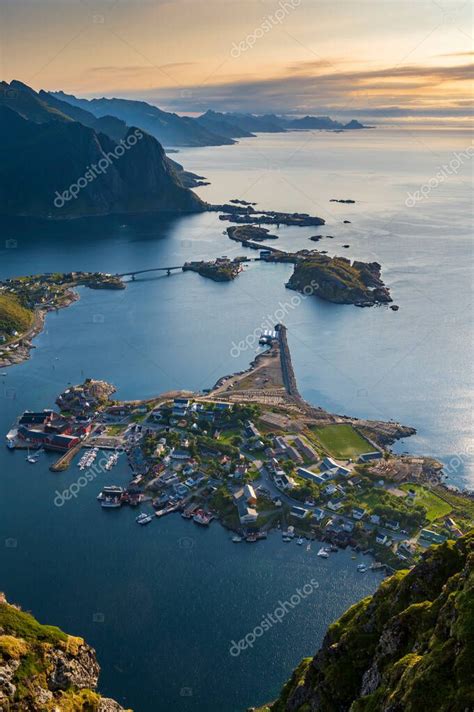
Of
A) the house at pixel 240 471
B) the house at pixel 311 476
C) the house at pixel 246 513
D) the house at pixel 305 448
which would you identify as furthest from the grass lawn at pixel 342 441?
the house at pixel 246 513

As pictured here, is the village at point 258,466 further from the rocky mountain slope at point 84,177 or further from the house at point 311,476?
the rocky mountain slope at point 84,177

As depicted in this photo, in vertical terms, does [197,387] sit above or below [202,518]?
above

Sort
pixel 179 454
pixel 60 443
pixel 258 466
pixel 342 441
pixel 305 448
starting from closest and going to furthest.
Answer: pixel 258 466 → pixel 179 454 → pixel 305 448 → pixel 60 443 → pixel 342 441

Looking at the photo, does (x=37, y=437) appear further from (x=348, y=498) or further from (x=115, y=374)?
(x=348, y=498)

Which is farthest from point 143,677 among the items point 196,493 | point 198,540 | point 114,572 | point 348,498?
point 348,498
